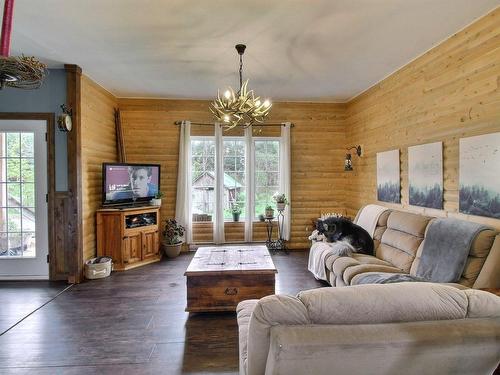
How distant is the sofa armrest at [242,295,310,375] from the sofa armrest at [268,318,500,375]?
27 millimetres

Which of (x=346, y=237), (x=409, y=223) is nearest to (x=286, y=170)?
(x=346, y=237)

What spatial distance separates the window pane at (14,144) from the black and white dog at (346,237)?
4289mm

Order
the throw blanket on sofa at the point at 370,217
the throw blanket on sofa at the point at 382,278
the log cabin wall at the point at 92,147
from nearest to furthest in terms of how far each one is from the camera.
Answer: the throw blanket on sofa at the point at 382,278
the throw blanket on sofa at the point at 370,217
the log cabin wall at the point at 92,147

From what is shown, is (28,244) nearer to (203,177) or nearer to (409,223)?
(203,177)

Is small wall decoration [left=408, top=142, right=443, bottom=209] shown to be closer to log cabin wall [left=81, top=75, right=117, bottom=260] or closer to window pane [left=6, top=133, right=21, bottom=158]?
log cabin wall [left=81, top=75, right=117, bottom=260]

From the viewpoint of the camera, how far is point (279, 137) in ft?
18.7

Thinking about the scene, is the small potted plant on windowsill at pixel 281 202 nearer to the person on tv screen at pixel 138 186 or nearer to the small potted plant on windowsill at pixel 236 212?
the small potted plant on windowsill at pixel 236 212

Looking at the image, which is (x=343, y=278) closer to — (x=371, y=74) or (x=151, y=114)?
(x=371, y=74)

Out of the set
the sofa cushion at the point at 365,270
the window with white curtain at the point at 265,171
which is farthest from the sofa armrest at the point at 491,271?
the window with white curtain at the point at 265,171

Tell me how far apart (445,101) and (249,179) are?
11.0 feet

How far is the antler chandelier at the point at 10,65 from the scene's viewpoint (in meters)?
1.62

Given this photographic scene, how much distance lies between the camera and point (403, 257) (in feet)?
10.1

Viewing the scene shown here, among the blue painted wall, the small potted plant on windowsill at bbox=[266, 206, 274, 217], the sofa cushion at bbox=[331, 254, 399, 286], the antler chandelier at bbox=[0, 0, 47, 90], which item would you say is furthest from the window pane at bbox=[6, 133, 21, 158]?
the sofa cushion at bbox=[331, 254, 399, 286]

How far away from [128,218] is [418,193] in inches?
163
